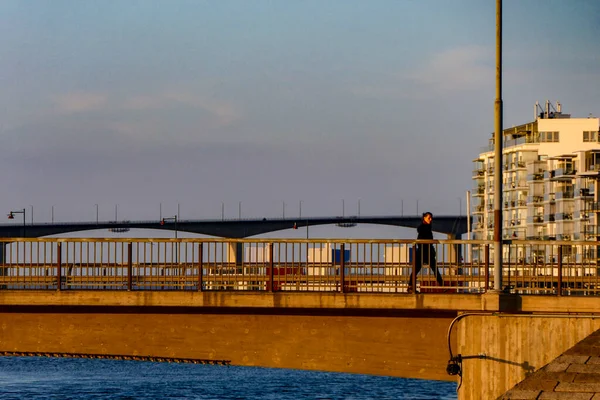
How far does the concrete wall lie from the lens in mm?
25703

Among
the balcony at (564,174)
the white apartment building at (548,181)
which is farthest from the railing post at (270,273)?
the balcony at (564,174)

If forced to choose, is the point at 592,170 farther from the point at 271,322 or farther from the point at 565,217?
the point at 271,322

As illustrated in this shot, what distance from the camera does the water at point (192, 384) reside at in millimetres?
83062

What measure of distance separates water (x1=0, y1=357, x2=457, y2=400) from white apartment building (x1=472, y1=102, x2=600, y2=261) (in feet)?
176

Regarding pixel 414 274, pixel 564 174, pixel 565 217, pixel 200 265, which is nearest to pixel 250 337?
pixel 200 265

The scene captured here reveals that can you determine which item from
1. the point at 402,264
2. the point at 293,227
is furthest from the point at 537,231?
the point at 402,264

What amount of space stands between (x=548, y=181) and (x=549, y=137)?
27.0 feet

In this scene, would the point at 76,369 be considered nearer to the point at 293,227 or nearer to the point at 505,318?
the point at 293,227

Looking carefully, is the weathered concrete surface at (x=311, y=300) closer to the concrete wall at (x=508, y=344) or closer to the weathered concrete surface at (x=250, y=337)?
the weathered concrete surface at (x=250, y=337)

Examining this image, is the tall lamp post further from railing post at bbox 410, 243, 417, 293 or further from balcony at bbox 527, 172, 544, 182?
balcony at bbox 527, 172, 544, 182

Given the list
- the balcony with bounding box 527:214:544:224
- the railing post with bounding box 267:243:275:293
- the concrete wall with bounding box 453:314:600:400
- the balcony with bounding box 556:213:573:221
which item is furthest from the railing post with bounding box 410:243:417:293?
the balcony with bounding box 527:214:544:224

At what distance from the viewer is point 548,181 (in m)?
174

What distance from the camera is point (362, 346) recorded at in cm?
2862

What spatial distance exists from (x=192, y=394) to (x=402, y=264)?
5536cm
